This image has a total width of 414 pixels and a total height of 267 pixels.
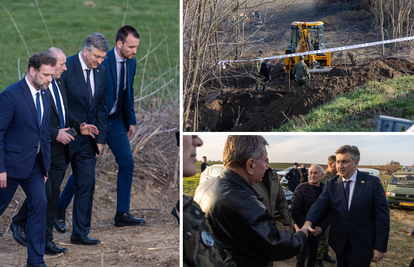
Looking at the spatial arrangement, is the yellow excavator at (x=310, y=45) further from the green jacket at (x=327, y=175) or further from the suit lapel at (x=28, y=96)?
the suit lapel at (x=28, y=96)

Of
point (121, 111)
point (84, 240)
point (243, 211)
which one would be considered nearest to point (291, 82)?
point (121, 111)

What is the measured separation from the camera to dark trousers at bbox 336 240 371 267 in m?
2.50

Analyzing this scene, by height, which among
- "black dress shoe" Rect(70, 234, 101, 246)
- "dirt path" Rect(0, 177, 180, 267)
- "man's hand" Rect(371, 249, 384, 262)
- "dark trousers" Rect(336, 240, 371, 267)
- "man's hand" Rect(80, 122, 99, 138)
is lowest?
"dirt path" Rect(0, 177, 180, 267)

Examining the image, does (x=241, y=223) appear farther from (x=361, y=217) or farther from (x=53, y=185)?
(x=53, y=185)

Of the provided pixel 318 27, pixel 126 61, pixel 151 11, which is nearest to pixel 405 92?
pixel 126 61

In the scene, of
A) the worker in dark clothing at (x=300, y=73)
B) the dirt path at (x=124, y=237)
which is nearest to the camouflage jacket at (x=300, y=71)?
the worker in dark clothing at (x=300, y=73)

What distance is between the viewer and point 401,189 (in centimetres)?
244

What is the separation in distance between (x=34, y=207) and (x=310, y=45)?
7390 mm

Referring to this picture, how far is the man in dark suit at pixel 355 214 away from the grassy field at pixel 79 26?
10.2 m

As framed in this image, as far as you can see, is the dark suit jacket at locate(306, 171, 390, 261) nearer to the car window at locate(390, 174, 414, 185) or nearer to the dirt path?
the car window at locate(390, 174, 414, 185)

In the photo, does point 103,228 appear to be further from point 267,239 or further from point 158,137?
point 267,239

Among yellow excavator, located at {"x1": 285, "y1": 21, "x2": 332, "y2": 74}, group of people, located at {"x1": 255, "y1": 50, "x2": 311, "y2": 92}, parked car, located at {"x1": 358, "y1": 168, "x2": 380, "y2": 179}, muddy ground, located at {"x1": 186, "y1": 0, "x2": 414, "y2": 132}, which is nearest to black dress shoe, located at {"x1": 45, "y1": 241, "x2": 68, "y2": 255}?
muddy ground, located at {"x1": 186, "y1": 0, "x2": 414, "y2": 132}

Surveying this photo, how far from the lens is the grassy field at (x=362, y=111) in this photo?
344 centimetres

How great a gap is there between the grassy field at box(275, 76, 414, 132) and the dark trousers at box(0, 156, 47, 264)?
7.22ft
